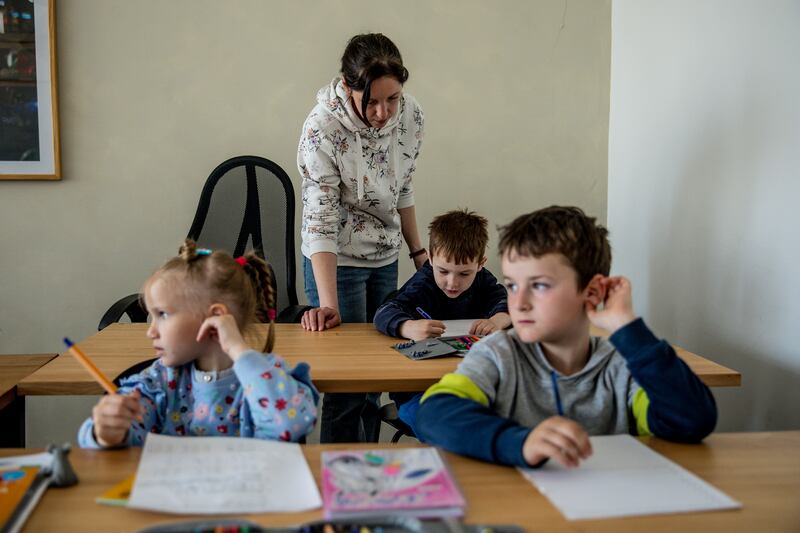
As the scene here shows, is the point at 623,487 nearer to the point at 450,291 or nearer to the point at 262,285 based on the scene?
the point at 262,285

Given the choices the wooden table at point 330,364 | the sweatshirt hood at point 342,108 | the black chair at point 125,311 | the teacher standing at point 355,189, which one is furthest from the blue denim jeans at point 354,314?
the black chair at point 125,311

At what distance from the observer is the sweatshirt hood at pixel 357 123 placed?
7.35 feet

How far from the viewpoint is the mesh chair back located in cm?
281

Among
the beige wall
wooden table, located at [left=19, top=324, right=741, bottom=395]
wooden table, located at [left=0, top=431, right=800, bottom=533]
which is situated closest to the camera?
wooden table, located at [left=0, top=431, right=800, bottom=533]

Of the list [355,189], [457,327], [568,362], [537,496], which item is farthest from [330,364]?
[537,496]

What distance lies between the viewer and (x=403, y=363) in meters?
1.82

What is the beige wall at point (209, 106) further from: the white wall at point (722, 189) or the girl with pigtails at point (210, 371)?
the girl with pigtails at point (210, 371)

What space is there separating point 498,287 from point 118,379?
121 centimetres

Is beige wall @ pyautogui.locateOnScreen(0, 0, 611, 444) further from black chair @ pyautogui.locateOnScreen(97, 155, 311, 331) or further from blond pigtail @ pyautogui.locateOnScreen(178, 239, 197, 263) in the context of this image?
blond pigtail @ pyautogui.locateOnScreen(178, 239, 197, 263)

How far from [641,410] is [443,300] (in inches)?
41.9

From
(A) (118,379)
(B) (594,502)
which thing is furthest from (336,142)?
(B) (594,502)

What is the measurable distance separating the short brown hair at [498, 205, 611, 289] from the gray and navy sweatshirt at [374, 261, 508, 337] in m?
0.81

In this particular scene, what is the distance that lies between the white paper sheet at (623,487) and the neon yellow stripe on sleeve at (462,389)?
186mm

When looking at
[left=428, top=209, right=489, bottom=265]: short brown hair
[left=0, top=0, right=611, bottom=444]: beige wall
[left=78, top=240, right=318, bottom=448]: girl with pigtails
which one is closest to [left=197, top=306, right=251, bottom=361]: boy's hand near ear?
[left=78, top=240, right=318, bottom=448]: girl with pigtails
